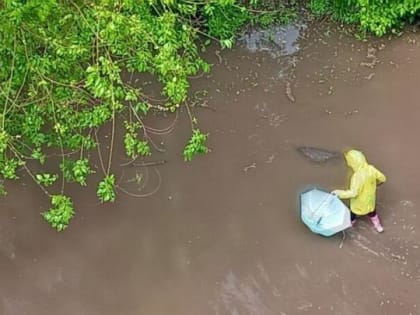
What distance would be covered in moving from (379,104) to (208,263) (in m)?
2.30

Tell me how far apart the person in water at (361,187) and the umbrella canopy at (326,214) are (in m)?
0.08

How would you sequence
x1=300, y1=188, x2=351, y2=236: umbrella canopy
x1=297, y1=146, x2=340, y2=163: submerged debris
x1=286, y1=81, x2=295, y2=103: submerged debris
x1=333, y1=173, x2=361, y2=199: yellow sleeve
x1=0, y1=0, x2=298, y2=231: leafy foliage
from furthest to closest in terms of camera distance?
x1=286, y1=81, x2=295, y2=103: submerged debris
x1=297, y1=146, x2=340, y2=163: submerged debris
x1=300, y1=188, x2=351, y2=236: umbrella canopy
x1=333, y1=173, x2=361, y2=199: yellow sleeve
x1=0, y1=0, x2=298, y2=231: leafy foliage

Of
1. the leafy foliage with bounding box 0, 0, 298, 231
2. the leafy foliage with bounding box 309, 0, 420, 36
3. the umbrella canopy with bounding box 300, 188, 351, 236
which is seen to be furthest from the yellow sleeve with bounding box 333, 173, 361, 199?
the leafy foliage with bounding box 309, 0, 420, 36

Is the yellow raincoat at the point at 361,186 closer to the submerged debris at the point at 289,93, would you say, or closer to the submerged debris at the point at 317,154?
the submerged debris at the point at 317,154

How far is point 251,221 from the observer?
6.35 m

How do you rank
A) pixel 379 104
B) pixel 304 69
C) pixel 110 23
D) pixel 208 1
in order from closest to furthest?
pixel 110 23
pixel 208 1
pixel 379 104
pixel 304 69

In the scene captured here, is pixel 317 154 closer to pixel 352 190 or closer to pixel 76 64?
pixel 352 190

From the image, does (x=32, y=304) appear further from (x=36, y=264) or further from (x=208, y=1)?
(x=208, y=1)

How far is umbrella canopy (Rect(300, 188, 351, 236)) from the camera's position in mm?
6039

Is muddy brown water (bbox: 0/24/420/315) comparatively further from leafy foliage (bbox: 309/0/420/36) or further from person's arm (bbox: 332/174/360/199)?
person's arm (bbox: 332/174/360/199)

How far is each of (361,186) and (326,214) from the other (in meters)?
0.37

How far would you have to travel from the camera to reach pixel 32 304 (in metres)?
6.14

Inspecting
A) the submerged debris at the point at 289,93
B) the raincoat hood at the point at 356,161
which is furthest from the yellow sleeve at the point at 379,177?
the submerged debris at the point at 289,93

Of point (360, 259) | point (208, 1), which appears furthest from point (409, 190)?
point (208, 1)
